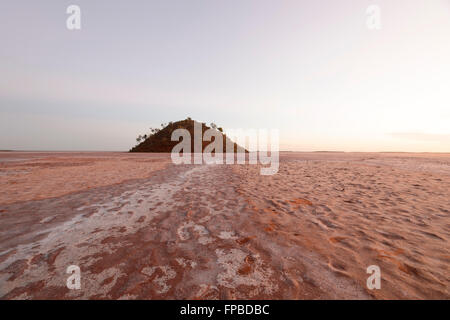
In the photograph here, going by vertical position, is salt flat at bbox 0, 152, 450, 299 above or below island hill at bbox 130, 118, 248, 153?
below

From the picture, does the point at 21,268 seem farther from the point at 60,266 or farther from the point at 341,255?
the point at 341,255

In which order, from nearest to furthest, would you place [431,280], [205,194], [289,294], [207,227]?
[289,294] < [431,280] < [207,227] < [205,194]

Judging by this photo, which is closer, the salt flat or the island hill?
the salt flat

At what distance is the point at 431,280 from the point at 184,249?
4239 mm

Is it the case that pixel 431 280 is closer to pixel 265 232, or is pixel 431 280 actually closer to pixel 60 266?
pixel 265 232

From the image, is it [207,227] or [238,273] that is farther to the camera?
[207,227]

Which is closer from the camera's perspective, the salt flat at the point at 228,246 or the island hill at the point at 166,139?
the salt flat at the point at 228,246

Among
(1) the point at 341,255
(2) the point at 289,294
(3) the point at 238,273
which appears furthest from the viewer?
(1) the point at 341,255

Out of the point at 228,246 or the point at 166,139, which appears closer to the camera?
the point at 228,246

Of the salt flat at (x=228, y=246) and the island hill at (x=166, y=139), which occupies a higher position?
the island hill at (x=166, y=139)

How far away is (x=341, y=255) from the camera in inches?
136

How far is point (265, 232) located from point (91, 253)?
3.88 metres
